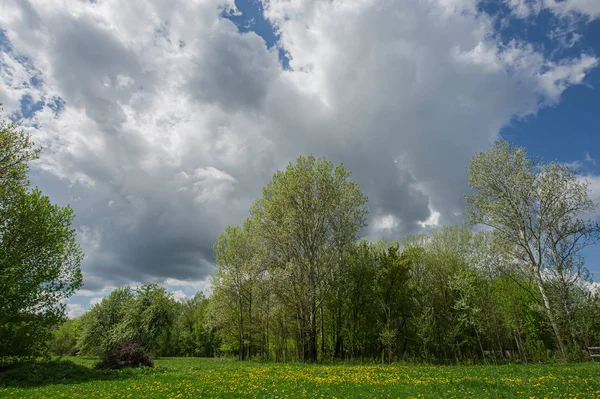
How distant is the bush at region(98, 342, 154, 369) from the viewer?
80.2 ft

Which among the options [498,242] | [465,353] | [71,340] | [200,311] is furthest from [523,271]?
[71,340]

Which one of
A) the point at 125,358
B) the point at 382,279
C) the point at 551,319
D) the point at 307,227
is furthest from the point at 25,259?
the point at 551,319

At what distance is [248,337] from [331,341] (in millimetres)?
12194

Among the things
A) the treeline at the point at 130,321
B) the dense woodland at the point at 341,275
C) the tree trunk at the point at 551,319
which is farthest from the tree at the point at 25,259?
the tree trunk at the point at 551,319

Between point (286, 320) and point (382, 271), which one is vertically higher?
point (382, 271)

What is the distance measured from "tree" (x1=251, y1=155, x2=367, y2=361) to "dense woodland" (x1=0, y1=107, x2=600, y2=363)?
14cm

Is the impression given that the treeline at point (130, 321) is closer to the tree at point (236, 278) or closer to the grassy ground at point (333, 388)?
the tree at point (236, 278)

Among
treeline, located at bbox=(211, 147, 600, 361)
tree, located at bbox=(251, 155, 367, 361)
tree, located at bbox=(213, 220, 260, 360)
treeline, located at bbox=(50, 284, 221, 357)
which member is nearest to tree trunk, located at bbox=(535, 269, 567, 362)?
treeline, located at bbox=(211, 147, 600, 361)

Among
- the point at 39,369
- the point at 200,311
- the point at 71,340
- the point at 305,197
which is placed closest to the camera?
the point at 39,369

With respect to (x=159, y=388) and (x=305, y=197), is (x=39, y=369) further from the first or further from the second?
(x=305, y=197)

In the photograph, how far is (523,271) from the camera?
33.4 m

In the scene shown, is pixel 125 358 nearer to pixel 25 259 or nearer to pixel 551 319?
pixel 25 259

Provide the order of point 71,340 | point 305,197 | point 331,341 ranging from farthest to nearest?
point 71,340 < point 331,341 < point 305,197

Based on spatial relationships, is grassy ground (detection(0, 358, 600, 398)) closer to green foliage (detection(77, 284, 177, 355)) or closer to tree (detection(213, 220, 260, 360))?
tree (detection(213, 220, 260, 360))
